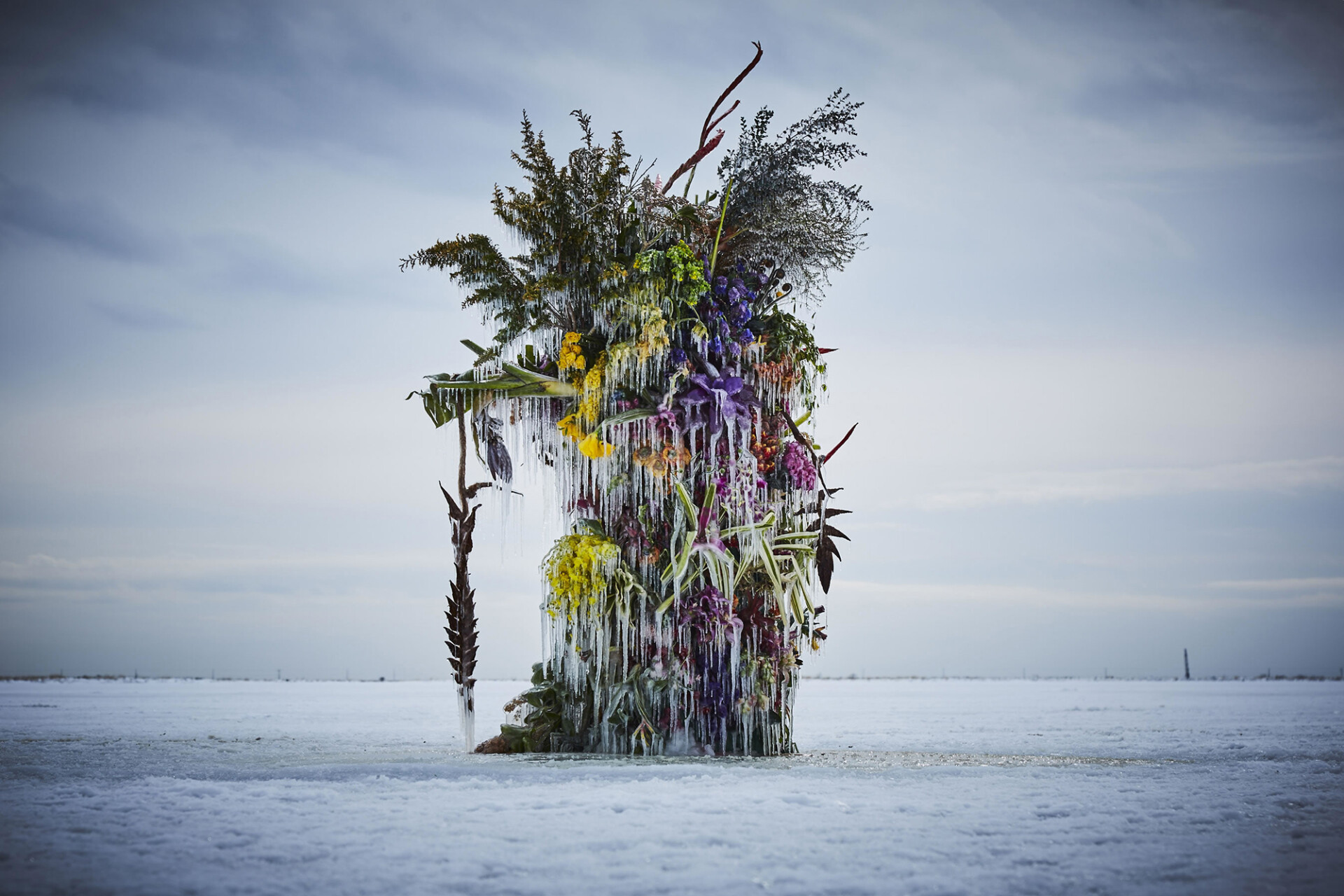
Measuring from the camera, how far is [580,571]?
6984mm

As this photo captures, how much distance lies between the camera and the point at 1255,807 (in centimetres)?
475

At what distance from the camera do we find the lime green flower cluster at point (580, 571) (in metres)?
6.93

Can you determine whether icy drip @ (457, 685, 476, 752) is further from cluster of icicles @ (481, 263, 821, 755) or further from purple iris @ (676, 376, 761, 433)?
purple iris @ (676, 376, 761, 433)

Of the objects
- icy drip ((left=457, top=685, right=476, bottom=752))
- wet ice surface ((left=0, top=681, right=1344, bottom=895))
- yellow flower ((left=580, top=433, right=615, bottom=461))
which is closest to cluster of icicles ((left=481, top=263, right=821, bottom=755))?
yellow flower ((left=580, top=433, right=615, bottom=461))

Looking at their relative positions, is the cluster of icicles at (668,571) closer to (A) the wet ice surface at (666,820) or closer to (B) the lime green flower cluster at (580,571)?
(B) the lime green flower cluster at (580,571)

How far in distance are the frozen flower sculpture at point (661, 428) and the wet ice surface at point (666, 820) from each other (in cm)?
70

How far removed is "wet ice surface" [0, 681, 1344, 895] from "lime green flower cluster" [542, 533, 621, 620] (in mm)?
1163

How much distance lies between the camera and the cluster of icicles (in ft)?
22.5

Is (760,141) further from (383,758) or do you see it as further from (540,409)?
(383,758)

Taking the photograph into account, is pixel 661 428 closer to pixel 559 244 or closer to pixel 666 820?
pixel 559 244

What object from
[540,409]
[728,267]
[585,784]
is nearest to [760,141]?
[728,267]

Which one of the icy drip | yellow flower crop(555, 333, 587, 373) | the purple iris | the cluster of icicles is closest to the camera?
the cluster of icicles

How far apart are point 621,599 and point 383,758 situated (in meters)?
2.02

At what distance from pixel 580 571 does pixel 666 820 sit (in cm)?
312
